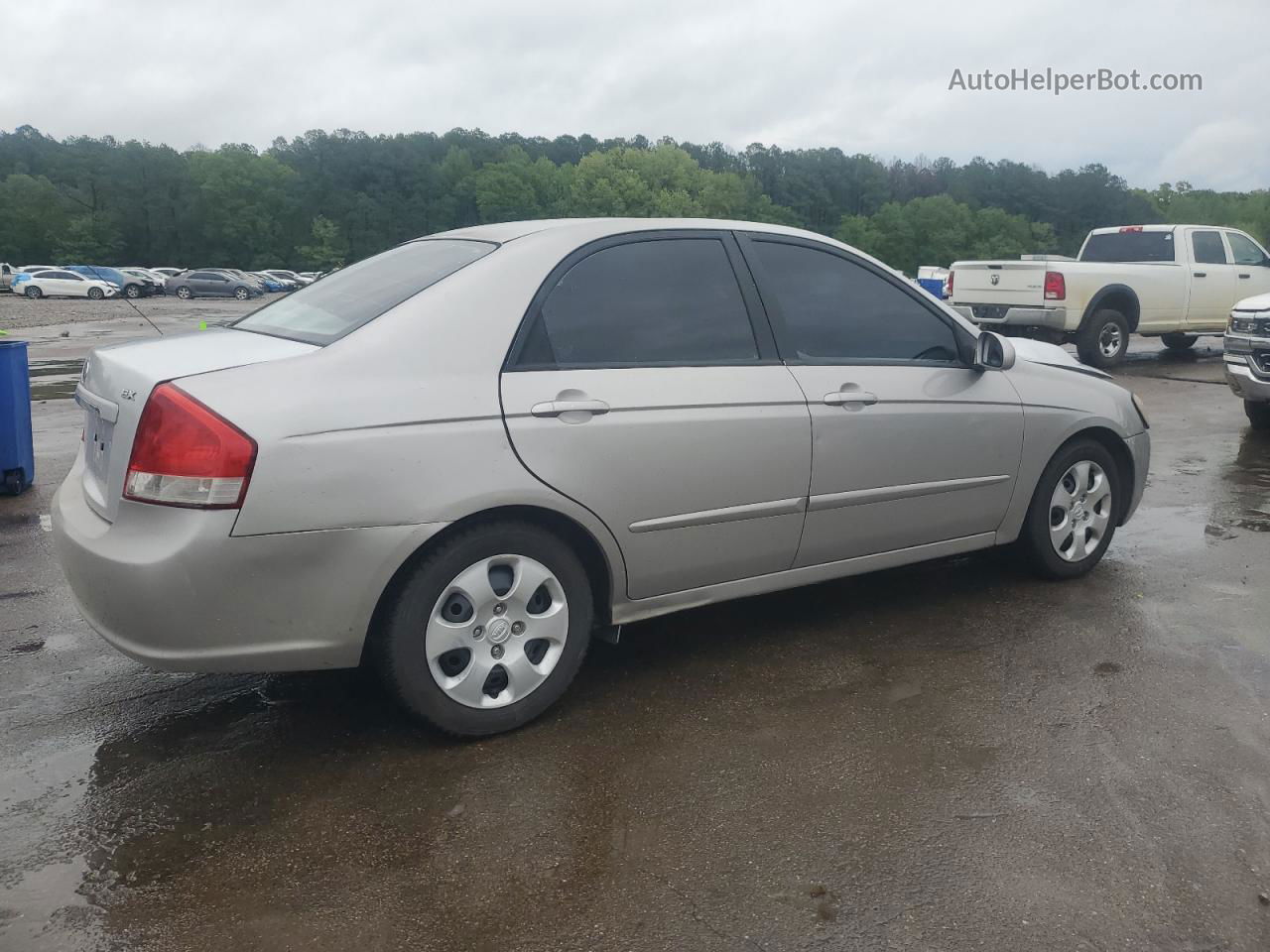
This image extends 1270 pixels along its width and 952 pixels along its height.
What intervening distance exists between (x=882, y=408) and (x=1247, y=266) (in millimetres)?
14403

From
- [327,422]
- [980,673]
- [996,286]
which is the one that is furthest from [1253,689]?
[996,286]

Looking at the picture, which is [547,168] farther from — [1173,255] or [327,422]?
[327,422]

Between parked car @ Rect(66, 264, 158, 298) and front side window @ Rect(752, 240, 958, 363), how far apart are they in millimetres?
51810

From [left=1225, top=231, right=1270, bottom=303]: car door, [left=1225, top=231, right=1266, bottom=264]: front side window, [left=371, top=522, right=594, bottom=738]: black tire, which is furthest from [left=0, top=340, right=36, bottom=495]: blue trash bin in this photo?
[left=1225, top=231, right=1266, bottom=264]: front side window

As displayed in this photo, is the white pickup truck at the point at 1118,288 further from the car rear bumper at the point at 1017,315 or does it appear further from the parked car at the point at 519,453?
the parked car at the point at 519,453

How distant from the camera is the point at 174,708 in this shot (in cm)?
363

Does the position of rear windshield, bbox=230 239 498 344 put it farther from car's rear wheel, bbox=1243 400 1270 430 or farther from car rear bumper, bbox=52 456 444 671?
car's rear wheel, bbox=1243 400 1270 430

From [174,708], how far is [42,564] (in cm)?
210

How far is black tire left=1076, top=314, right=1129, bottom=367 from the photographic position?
46.4 feet

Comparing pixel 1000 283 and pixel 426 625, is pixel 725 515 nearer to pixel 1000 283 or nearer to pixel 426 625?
pixel 426 625

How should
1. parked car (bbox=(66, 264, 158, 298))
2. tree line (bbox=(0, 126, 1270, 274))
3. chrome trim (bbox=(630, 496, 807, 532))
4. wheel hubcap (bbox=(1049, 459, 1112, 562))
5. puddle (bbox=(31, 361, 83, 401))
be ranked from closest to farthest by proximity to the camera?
chrome trim (bbox=(630, 496, 807, 532)) < wheel hubcap (bbox=(1049, 459, 1112, 562)) < puddle (bbox=(31, 361, 83, 401)) < parked car (bbox=(66, 264, 158, 298)) < tree line (bbox=(0, 126, 1270, 274))

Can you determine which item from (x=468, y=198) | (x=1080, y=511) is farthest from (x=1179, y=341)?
(x=468, y=198)

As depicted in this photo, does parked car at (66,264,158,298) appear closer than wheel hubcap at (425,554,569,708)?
No

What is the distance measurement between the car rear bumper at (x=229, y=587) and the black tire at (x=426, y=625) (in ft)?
0.29
